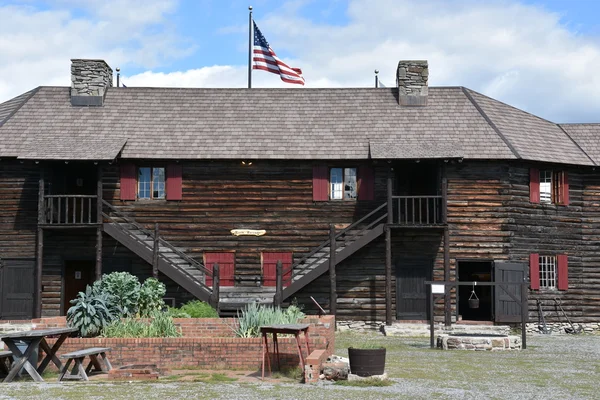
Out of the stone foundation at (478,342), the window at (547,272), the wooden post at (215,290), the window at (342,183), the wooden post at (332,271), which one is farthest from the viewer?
the window at (547,272)

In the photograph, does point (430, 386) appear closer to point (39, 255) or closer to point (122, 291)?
point (122, 291)

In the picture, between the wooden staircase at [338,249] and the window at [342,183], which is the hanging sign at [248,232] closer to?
the wooden staircase at [338,249]

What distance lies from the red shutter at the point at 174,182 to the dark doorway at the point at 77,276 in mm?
3464

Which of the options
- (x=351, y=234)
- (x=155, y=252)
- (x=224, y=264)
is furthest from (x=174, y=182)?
(x=351, y=234)

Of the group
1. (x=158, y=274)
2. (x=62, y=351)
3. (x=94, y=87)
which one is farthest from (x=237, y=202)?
(x=62, y=351)

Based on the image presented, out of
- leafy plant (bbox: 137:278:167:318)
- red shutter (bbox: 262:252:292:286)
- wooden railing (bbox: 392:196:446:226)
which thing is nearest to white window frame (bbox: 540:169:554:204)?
wooden railing (bbox: 392:196:446:226)

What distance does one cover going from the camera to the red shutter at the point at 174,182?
86.3ft

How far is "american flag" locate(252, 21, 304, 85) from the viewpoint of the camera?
100 ft

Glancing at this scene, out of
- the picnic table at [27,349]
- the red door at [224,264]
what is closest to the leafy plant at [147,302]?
the picnic table at [27,349]

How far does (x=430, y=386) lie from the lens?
42.8ft

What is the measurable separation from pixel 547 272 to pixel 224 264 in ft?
35.2

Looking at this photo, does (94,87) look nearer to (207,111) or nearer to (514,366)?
(207,111)

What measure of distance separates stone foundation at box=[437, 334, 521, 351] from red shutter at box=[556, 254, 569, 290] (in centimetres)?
817

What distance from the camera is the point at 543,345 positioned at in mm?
21453
